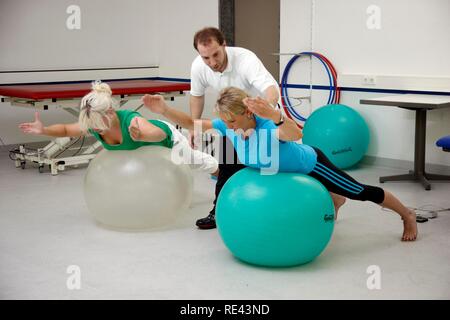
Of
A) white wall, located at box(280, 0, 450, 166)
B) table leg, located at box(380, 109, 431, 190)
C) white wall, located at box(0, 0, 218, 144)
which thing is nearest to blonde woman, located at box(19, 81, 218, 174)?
table leg, located at box(380, 109, 431, 190)

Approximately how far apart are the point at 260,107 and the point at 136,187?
1.30 metres

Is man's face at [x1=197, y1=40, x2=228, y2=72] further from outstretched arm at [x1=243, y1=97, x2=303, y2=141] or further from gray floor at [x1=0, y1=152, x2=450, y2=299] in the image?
gray floor at [x1=0, y1=152, x2=450, y2=299]

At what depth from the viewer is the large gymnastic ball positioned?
Answer: 3.99 m

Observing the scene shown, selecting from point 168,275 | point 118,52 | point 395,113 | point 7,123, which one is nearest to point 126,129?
point 168,275

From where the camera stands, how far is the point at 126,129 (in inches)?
156

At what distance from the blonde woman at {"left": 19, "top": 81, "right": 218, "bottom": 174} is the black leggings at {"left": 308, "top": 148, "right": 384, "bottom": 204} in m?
1.01

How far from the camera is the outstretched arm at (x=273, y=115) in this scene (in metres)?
2.96

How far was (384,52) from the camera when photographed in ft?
20.4

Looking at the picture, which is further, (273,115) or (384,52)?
(384,52)

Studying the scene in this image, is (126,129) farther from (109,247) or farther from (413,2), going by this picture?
(413,2)

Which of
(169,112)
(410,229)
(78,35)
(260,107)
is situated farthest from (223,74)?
(78,35)

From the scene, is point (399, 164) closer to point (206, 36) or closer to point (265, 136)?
point (206, 36)

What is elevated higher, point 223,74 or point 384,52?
point 384,52

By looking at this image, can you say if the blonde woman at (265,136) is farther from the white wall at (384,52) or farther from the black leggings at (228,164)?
the white wall at (384,52)
